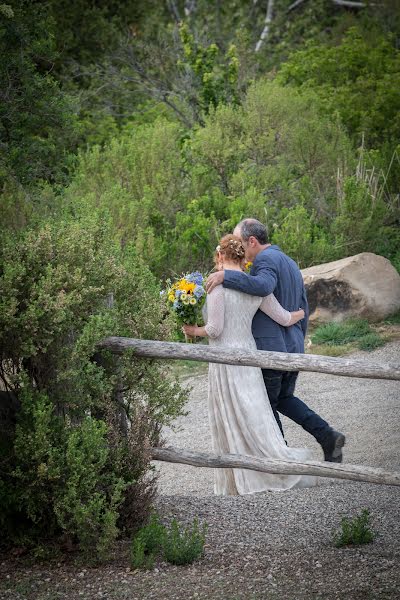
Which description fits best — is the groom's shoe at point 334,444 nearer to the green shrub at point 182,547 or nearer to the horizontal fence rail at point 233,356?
the horizontal fence rail at point 233,356

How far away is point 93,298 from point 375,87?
14.8 meters

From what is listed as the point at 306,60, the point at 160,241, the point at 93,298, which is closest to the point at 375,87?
the point at 306,60

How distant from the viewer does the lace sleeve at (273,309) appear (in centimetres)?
639

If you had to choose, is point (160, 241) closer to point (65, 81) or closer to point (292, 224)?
point (292, 224)

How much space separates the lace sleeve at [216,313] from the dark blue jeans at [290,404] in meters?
0.50

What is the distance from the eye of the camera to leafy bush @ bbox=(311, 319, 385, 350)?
10859mm

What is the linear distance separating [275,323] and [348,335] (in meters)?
4.84

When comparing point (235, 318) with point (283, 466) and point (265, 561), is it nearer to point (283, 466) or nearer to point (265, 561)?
point (283, 466)

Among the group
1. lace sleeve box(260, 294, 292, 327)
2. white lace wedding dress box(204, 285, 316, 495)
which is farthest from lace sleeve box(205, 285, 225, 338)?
lace sleeve box(260, 294, 292, 327)

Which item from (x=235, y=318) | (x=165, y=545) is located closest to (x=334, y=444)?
(x=235, y=318)

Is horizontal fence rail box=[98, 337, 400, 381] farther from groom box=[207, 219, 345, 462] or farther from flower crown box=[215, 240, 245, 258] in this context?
flower crown box=[215, 240, 245, 258]

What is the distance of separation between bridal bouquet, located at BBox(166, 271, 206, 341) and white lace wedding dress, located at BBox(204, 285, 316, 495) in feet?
0.44

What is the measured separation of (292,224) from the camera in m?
12.7

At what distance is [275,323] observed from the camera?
6441mm
